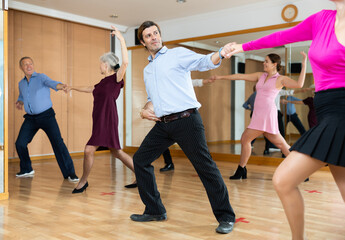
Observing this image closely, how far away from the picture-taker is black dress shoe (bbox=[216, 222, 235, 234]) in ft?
8.51

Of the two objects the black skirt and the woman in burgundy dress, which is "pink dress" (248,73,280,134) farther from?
the black skirt

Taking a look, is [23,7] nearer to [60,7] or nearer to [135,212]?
[60,7]

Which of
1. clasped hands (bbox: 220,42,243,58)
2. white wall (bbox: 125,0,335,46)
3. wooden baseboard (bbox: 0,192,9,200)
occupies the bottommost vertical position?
wooden baseboard (bbox: 0,192,9,200)

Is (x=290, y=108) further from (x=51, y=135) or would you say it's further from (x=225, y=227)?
A: (x=225, y=227)

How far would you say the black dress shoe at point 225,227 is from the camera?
8.51 ft

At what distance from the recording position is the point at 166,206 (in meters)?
3.41

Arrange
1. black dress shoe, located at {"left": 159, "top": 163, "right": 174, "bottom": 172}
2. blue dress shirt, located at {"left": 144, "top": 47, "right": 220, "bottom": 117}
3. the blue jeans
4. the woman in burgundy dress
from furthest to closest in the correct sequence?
black dress shoe, located at {"left": 159, "top": 163, "right": 174, "bottom": 172} → the blue jeans → the woman in burgundy dress → blue dress shirt, located at {"left": 144, "top": 47, "right": 220, "bottom": 117}

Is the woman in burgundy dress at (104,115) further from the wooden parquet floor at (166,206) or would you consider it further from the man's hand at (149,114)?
the man's hand at (149,114)

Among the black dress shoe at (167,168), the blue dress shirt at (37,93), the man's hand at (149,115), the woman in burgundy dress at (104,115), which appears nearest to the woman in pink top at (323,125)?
the man's hand at (149,115)

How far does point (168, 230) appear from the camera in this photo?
2.68 meters

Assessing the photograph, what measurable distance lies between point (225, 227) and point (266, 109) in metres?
2.18

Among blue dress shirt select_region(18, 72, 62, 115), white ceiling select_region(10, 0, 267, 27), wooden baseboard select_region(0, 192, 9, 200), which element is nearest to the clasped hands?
wooden baseboard select_region(0, 192, 9, 200)

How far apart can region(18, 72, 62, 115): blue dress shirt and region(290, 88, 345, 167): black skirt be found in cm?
375

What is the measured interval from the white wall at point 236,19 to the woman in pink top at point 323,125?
4.67m
